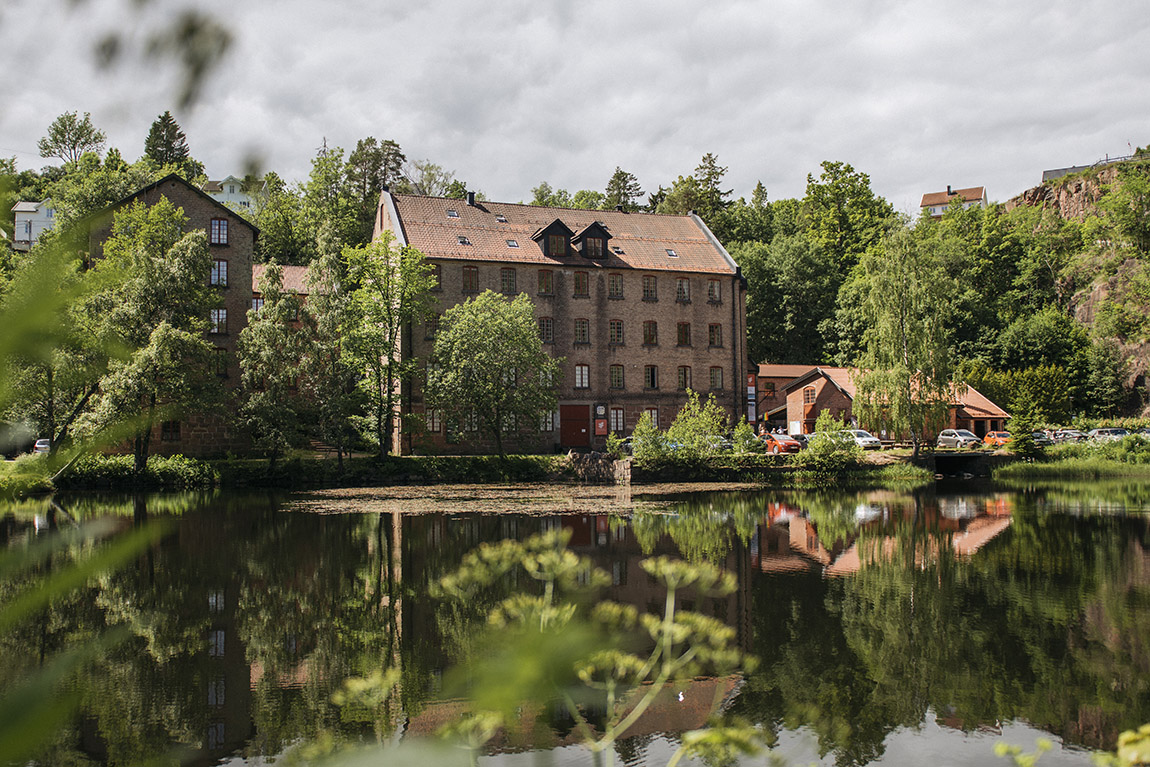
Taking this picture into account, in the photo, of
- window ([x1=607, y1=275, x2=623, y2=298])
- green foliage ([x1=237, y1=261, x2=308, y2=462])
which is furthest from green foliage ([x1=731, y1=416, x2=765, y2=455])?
green foliage ([x1=237, y1=261, x2=308, y2=462])

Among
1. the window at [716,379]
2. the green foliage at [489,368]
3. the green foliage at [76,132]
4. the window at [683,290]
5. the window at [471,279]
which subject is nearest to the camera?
the green foliage at [76,132]

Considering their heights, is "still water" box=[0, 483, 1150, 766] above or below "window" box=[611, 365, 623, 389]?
below

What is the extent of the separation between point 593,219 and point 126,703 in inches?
1805

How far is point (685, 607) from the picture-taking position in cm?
1413

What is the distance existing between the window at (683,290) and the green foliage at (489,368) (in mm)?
12601

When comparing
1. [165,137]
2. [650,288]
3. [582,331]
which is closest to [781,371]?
[650,288]

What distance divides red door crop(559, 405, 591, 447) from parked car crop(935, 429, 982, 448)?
74.2 ft

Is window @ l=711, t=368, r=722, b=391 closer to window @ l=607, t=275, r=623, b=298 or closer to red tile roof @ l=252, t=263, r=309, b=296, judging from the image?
window @ l=607, t=275, r=623, b=298

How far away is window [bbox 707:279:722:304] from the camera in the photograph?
5081cm

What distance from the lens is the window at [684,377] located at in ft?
163

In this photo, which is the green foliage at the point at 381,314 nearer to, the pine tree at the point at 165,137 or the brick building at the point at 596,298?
the brick building at the point at 596,298

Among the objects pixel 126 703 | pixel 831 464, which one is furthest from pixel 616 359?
pixel 126 703

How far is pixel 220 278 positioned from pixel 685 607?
122ft

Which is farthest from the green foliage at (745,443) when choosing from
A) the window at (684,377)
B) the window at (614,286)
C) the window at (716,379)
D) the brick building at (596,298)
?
the window at (614,286)
